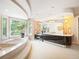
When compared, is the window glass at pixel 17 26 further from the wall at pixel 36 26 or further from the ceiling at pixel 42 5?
the ceiling at pixel 42 5

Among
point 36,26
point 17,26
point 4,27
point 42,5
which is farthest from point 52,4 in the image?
point 36,26

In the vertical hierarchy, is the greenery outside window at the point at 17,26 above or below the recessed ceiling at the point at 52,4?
below

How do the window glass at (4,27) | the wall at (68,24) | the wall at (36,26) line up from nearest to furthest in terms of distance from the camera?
the wall at (68,24) → the window glass at (4,27) → the wall at (36,26)

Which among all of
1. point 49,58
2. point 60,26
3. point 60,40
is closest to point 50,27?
point 60,26

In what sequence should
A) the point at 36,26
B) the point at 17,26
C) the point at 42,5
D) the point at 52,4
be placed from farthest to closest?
the point at 36,26 → the point at 17,26 → the point at 42,5 → the point at 52,4

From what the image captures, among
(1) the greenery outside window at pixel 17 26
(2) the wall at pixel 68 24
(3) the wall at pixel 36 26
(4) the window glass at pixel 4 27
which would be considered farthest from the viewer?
(3) the wall at pixel 36 26

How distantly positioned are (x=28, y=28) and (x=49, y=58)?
A: 33.3 feet

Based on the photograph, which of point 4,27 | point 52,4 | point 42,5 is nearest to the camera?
point 52,4

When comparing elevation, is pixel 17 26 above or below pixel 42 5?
below

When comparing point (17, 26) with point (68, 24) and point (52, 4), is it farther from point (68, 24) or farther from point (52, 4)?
point (52, 4)

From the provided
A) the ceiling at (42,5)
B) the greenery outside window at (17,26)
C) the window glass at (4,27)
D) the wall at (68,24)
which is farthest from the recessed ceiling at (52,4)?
the greenery outside window at (17,26)

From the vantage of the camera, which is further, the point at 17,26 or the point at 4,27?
the point at 17,26

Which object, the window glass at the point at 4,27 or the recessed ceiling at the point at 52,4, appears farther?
the window glass at the point at 4,27

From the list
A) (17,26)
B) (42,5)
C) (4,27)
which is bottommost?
(4,27)
